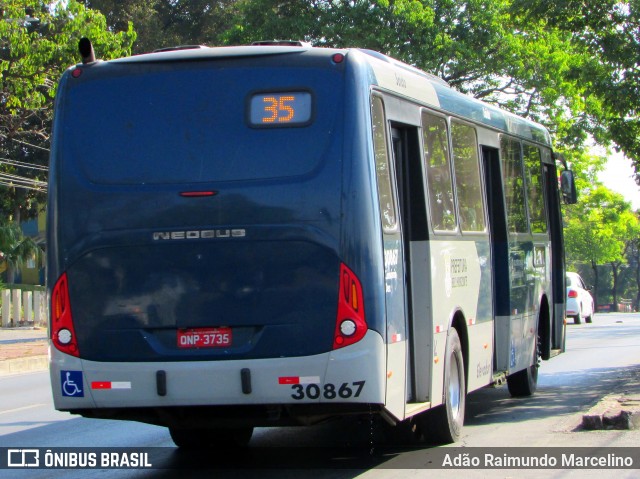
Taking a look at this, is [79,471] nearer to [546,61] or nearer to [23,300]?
[23,300]

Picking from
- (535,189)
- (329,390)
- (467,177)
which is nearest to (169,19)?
(535,189)

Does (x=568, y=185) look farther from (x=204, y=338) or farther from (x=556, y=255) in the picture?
(x=204, y=338)

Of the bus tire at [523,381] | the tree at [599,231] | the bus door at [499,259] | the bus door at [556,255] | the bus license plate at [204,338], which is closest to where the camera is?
the bus license plate at [204,338]

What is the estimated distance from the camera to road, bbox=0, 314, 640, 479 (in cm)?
902

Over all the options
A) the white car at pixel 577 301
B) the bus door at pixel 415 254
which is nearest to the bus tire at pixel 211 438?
the bus door at pixel 415 254

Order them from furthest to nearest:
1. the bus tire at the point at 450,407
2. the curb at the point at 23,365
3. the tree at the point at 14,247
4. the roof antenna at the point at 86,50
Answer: the tree at the point at 14,247
the curb at the point at 23,365
the bus tire at the point at 450,407
the roof antenna at the point at 86,50

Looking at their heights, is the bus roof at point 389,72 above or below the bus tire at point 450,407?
above

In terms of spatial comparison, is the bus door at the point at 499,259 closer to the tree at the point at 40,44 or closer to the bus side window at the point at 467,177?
the bus side window at the point at 467,177

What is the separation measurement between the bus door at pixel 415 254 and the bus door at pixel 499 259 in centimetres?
300

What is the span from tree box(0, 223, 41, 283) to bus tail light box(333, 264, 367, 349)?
34652 mm

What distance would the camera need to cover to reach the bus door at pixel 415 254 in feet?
29.3

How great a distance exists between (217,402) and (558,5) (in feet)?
32.9

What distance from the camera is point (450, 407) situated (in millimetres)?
9828

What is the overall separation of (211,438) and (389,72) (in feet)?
12.8
